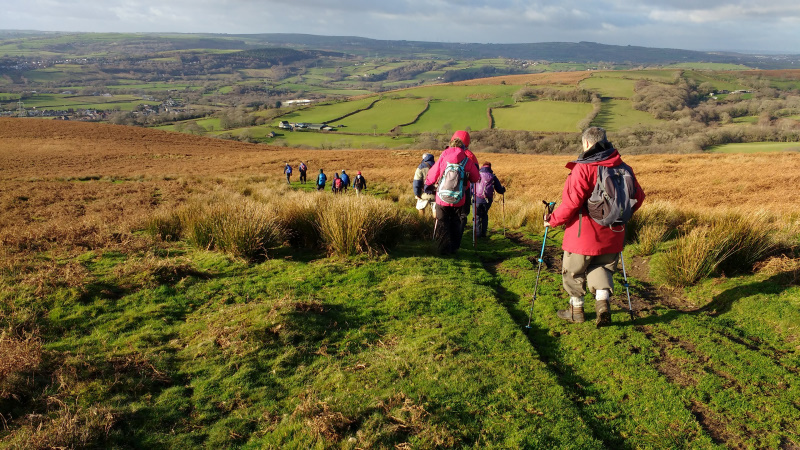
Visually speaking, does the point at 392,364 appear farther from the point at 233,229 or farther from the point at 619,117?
the point at 619,117

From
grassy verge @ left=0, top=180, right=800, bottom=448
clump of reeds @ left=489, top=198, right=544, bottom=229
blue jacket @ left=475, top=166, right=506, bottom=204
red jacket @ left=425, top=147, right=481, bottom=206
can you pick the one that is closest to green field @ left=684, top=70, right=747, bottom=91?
clump of reeds @ left=489, top=198, right=544, bottom=229

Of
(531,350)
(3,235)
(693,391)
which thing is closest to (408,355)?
(531,350)

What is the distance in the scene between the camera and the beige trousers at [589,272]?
16.3 feet

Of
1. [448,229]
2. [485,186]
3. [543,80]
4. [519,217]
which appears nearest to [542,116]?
[543,80]

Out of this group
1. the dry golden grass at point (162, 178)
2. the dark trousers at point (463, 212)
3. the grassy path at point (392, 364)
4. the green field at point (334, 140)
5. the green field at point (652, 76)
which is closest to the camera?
the grassy path at point (392, 364)

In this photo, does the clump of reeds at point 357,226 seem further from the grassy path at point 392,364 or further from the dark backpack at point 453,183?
the dark backpack at point 453,183

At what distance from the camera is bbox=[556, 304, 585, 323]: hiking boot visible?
17.0 feet

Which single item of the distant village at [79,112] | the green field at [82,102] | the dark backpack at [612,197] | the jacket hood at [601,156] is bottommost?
the dark backpack at [612,197]

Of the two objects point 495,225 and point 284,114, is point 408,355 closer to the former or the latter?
point 495,225

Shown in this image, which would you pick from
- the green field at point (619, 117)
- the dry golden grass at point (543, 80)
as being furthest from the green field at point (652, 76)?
the green field at point (619, 117)

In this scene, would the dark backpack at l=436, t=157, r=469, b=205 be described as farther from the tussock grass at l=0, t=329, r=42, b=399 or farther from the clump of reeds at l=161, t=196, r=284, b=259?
the tussock grass at l=0, t=329, r=42, b=399

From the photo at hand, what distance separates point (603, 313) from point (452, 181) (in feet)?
11.1

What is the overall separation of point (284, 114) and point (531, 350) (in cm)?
8895

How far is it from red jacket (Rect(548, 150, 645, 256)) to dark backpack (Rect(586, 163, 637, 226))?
81 millimetres
